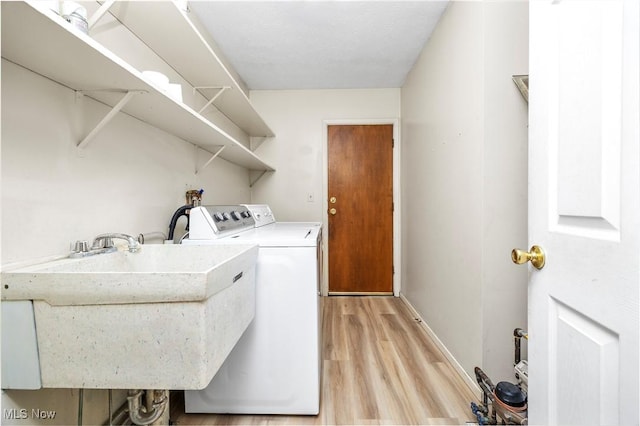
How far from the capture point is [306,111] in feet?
10.8

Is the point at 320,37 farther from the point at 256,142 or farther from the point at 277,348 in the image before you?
the point at 277,348

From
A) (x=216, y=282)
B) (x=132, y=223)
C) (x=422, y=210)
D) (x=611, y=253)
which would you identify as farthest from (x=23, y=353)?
(x=422, y=210)

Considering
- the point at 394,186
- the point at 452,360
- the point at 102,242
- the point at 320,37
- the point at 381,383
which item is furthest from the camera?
the point at 394,186

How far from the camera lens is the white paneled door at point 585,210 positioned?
21.6 inches

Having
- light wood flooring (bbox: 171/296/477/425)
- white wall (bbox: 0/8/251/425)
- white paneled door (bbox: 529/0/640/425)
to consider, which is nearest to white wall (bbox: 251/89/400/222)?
light wood flooring (bbox: 171/296/477/425)

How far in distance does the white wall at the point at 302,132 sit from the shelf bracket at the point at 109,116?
228 cm

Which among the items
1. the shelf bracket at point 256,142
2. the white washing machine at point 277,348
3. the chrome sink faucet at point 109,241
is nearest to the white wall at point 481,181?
the white washing machine at point 277,348

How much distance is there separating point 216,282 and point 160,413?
25.5 inches

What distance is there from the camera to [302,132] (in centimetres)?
329

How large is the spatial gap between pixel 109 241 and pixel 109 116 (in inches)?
19.1

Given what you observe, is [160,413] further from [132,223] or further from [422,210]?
[422,210]

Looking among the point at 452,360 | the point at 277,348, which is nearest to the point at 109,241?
the point at 277,348

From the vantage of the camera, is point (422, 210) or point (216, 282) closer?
point (216, 282)

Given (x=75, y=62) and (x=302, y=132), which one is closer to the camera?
(x=75, y=62)
